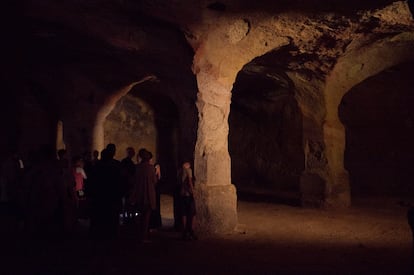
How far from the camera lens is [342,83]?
1148cm

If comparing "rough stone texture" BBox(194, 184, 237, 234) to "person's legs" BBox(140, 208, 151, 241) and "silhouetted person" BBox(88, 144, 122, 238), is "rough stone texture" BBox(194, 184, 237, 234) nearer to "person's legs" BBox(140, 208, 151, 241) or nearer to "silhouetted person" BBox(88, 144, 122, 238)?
"person's legs" BBox(140, 208, 151, 241)

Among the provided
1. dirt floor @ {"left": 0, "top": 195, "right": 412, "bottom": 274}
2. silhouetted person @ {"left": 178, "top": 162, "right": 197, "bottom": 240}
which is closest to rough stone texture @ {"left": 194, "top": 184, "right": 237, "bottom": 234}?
dirt floor @ {"left": 0, "top": 195, "right": 412, "bottom": 274}

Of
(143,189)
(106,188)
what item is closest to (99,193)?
(106,188)

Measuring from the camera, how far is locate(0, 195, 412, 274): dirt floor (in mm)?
5543

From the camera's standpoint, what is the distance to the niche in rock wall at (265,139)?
1669cm

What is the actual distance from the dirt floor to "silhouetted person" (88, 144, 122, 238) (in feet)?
1.49

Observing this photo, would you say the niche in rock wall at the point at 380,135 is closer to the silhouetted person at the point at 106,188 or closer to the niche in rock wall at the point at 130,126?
the niche in rock wall at the point at 130,126

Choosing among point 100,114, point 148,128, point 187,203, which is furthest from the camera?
point 148,128

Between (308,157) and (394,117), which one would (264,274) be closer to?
(308,157)

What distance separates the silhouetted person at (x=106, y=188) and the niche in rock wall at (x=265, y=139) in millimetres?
9317

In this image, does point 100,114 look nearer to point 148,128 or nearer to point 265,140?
point 148,128

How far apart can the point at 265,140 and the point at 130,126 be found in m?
5.06

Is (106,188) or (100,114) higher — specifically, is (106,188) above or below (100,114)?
below

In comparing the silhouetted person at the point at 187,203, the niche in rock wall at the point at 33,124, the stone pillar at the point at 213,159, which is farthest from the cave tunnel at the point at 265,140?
the silhouetted person at the point at 187,203
